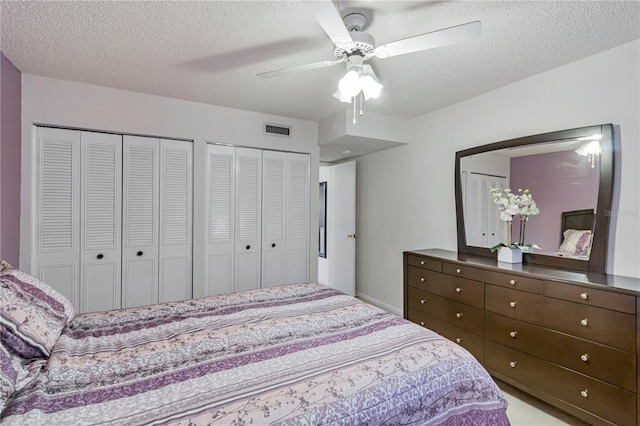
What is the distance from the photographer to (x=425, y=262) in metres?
2.91

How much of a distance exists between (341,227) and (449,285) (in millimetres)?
2222

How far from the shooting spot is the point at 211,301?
6.80 ft

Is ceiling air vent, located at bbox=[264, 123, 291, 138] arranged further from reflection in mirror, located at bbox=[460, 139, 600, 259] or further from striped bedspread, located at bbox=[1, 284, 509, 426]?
striped bedspread, located at bbox=[1, 284, 509, 426]

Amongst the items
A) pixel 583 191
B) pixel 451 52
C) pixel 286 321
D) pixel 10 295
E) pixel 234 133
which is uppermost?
pixel 451 52

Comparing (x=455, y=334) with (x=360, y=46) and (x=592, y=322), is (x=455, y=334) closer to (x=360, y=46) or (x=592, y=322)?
(x=592, y=322)

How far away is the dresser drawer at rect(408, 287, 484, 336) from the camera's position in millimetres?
2441

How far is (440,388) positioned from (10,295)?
188cm

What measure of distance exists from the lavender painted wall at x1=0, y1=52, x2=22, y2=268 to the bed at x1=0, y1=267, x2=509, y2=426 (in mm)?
1178

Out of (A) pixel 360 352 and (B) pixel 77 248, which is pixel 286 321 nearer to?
(A) pixel 360 352

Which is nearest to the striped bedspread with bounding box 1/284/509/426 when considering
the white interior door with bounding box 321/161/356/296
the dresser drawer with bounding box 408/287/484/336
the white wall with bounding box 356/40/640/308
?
the dresser drawer with bounding box 408/287/484/336

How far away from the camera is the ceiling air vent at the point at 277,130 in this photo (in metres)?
3.61

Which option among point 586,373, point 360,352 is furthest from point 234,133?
point 586,373

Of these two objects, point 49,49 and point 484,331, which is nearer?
point 49,49

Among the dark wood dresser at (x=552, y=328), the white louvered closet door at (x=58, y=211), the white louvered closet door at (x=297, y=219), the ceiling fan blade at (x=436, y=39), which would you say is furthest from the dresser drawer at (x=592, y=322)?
the white louvered closet door at (x=58, y=211)
